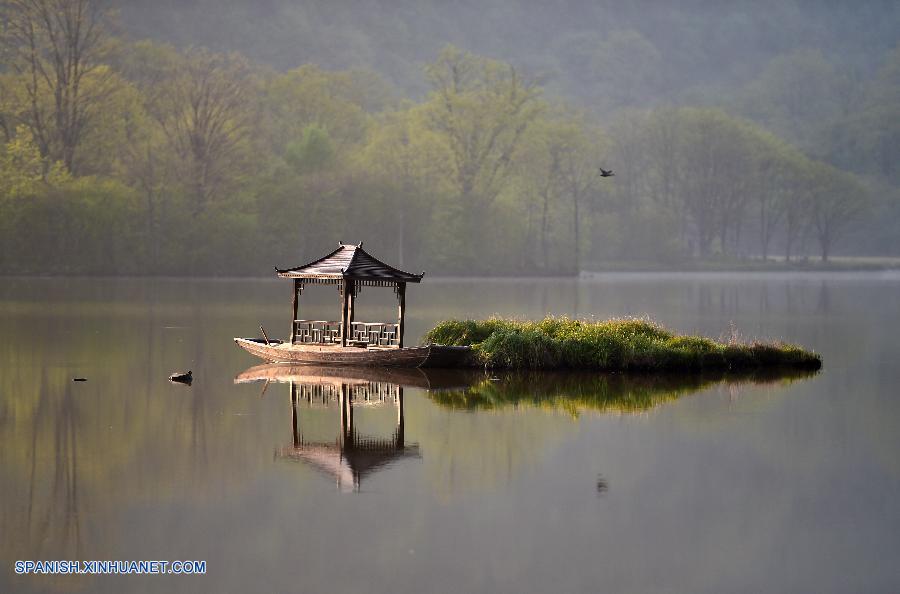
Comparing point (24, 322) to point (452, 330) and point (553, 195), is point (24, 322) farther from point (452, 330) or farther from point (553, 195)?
point (553, 195)

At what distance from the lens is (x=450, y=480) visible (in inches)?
792

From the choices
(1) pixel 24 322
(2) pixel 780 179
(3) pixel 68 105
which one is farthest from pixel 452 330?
(2) pixel 780 179

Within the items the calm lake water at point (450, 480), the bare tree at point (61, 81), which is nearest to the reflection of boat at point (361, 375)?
the calm lake water at point (450, 480)

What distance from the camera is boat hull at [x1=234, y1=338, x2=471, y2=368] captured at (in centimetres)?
3462

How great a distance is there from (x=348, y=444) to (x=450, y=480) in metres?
3.39

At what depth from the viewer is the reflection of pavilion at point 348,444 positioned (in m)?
20.9

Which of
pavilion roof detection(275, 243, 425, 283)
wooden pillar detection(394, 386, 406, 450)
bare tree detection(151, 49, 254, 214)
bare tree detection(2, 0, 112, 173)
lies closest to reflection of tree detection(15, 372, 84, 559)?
wooden pillar detection(394, 386, 406, 450)

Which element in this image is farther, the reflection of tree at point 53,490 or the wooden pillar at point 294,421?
the wooden pillar at point 294,421

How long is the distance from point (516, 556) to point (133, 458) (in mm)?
8256

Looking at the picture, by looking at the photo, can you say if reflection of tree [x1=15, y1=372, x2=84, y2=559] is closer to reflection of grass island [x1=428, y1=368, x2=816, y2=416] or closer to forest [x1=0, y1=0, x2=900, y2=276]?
reflection of grass island [x1=428, y1=368, x2=816, y2=416]

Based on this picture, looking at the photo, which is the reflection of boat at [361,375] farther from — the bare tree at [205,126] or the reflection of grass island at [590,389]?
the bare tree at [205,126]

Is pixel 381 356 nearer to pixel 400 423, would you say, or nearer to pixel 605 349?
pixel 605 349

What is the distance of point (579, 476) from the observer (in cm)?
2056

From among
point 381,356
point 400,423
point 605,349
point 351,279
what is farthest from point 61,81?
point 400,423
